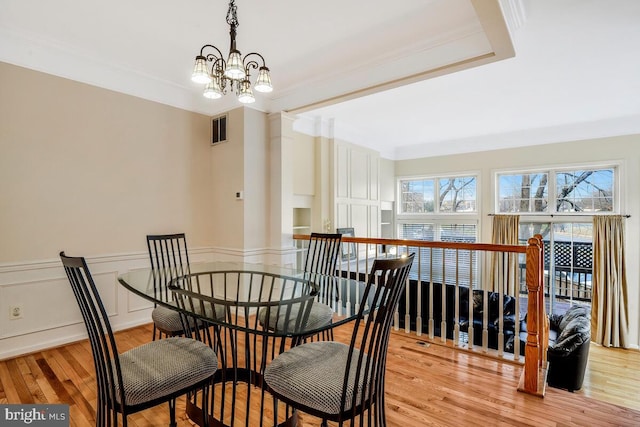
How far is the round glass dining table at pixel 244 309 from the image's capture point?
1.74 m

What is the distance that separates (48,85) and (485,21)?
3441 millimetres

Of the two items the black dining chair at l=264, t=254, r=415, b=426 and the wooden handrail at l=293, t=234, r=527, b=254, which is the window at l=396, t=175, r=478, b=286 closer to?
the wooden handrail at l=293, t=234, r=527, b=254

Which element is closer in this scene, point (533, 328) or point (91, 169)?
point (533, 328)

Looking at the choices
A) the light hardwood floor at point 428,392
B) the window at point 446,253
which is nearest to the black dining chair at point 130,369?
the light hardwood floor at point 428,392

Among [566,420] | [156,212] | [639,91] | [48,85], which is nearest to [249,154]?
[156,212]

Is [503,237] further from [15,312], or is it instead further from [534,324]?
[15,312]

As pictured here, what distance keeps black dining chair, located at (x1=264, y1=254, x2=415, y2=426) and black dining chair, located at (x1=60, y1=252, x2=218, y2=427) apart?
14.0 inches

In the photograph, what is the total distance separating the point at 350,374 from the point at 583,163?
5697 mm

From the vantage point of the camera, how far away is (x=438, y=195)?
6.68m

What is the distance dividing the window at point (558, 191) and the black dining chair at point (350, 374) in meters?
5.43

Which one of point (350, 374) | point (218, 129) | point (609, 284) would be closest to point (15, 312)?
point (218, 129)

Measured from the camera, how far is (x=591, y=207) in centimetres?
526

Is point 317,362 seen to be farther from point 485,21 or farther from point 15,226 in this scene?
point 15,226

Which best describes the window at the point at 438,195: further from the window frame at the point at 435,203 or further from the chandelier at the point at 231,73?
the chandelier at the point at 231,73
